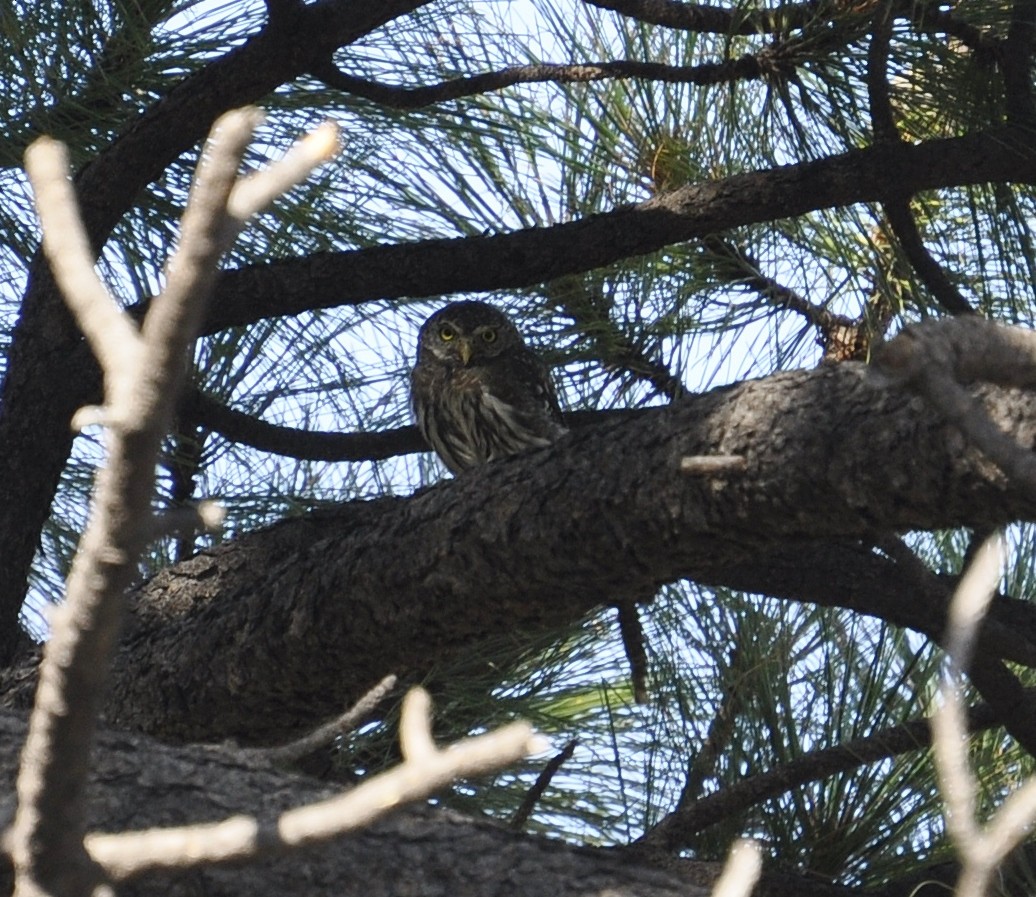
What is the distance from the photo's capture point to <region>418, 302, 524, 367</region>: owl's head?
3.32 meters

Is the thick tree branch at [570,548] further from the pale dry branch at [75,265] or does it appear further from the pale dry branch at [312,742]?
the pale dry branch at [75,265]

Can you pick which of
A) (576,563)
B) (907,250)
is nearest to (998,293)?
A: (907,250)

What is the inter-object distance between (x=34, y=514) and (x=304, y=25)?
2.62 ft

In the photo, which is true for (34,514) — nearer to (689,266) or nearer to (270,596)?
(270,596)

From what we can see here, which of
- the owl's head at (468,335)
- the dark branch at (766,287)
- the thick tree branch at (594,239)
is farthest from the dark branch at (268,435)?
the owl's head at (468,335)

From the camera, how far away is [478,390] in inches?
132

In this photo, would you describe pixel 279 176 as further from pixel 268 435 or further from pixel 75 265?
pixel 268 435

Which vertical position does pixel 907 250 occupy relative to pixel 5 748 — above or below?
above

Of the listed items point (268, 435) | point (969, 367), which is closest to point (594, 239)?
point (268, 435)

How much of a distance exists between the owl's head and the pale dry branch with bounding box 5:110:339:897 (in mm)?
2595

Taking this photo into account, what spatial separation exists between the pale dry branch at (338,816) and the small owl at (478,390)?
96.2 inches

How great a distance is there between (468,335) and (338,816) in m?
2.80

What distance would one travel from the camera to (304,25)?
215cm

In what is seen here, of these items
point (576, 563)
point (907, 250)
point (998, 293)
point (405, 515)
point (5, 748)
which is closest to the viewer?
point (5, 748)
